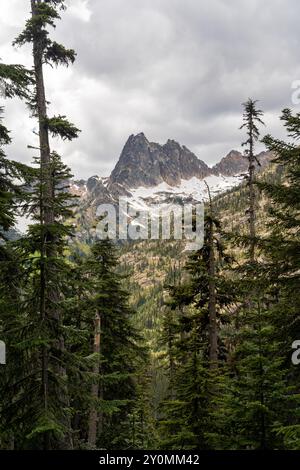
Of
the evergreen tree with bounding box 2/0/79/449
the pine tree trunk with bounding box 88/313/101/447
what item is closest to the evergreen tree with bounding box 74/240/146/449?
the pine tree trunk with bounding box 88/313/101/447

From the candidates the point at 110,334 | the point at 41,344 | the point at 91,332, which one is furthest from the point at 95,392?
the point at 41,344

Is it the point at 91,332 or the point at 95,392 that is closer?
the point at 91,332

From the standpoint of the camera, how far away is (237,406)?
9016 millimetres

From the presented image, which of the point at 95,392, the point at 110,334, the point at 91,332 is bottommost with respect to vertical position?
the point at 95,392

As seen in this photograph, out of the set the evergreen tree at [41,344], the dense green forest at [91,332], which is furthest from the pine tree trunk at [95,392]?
the evergreen tree at [41,344]

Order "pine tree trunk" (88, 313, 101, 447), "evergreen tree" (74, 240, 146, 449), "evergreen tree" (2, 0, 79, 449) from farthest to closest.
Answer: "evergreen tree" (74, 240, 146, 449) → "pine tree trunk" (88, 313, 101, 447) → "evergreen tree" (2, 0, 79, 449)

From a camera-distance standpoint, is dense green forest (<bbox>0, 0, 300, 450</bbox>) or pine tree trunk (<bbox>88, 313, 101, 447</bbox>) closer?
dense green forest (<bbox>0, 0, 300, 450</bbox>)

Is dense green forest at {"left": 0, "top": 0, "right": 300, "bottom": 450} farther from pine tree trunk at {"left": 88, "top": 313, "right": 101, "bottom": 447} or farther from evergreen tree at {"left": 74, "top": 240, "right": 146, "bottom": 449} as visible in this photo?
evergreen tree at {"left": 74, "top": 240, "right": 146, "bottom": 449}

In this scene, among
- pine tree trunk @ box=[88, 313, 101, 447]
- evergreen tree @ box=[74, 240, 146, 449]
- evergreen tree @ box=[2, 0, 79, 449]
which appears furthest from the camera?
evergreen tree @ box=[74, 240, 146, 449]

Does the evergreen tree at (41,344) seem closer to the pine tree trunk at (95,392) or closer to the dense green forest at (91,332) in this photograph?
the dense green forest at (91,332)

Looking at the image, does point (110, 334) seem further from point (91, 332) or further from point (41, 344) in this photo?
point (41, 344)

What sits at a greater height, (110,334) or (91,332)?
(91,332)
